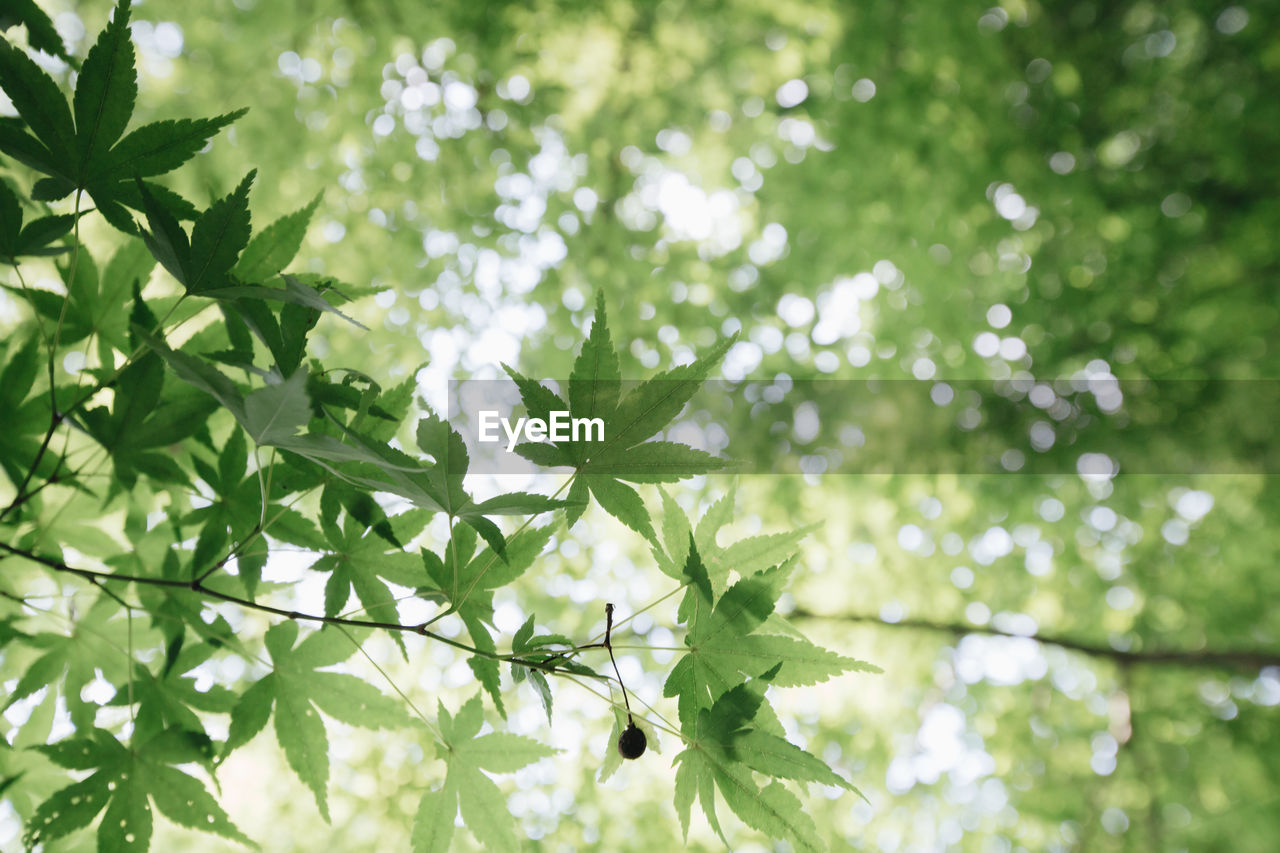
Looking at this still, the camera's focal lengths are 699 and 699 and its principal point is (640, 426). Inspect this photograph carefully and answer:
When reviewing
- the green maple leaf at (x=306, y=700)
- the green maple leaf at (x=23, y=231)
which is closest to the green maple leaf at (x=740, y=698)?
the green maple leaf at (x=306, y=700)

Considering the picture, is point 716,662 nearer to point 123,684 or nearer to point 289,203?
point 123,684

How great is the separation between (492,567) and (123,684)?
2.53 ft

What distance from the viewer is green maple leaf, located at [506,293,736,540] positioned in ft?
2.37

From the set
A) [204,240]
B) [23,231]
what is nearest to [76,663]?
[23,231]

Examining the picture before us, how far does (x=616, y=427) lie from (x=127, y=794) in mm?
883

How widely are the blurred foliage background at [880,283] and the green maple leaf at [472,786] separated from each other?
262cm

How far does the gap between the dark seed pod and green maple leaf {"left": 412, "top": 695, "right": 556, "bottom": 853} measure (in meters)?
0.22

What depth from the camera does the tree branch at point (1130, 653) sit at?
10.9 feet

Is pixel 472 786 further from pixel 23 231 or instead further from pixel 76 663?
pixel 23 231

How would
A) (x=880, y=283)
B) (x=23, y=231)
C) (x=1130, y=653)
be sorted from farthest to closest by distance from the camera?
(x=880, y=283) → (x=1130, y=653) → (x=23, y=231)

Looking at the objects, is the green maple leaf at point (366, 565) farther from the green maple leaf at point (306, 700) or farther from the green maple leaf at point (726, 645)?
the green maple leaf at point (726, 645)

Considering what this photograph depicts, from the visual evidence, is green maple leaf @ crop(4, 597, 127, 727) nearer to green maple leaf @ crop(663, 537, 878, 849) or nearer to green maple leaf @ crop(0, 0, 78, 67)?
green maple leaf @ crop(0, 0, 78, 67)

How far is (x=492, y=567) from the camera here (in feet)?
2.74

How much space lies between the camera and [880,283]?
4012 millimetres
